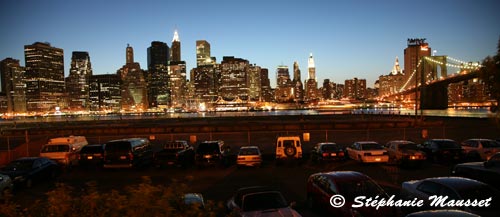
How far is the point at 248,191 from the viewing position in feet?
34.6

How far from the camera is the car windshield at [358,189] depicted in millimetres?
10591

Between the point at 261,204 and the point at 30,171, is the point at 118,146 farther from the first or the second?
the point at 261,204

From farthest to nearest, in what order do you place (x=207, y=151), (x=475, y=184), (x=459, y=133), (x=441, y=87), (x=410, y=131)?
(x=441, y=87)
(x=410, y=131)
(x=459, y=133)
(x=207, y=151)
(x=475, y=184)

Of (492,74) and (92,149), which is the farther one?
(92,149)

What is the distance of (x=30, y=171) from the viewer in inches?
685

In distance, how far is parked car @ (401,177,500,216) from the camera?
9.71m

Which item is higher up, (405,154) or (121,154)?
(121,154)

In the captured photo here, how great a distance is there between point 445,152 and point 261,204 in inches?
589

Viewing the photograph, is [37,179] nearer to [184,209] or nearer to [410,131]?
[184,209]

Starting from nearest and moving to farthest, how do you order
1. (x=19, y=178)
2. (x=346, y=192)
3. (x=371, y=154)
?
(x=346, y=192)
(x=19, y=178)
(x=371, y=154)

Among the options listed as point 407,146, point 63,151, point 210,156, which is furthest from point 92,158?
point 407,146

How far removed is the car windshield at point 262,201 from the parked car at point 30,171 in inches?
464

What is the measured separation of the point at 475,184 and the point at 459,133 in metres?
27.8

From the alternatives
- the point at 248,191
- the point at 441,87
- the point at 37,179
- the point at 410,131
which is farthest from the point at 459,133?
the point at 441,87
